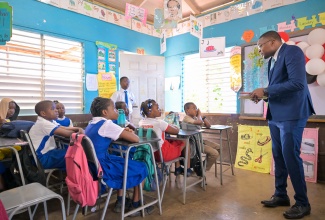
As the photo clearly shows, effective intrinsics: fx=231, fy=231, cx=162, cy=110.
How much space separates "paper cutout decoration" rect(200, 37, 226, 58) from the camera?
171 inches

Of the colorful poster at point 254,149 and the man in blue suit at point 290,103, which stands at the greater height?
the man in blue suit at point 290,103

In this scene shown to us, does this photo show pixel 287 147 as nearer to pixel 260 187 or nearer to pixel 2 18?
pixel 260 187

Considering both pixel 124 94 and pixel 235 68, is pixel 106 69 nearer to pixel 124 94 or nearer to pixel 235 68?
pixel 124 94

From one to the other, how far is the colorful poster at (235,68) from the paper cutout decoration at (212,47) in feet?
0.67

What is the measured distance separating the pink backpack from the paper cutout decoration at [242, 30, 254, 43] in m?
3.57

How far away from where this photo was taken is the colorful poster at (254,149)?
11.7 ft

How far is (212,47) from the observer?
4.41m

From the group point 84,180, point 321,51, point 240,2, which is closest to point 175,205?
point 84,180

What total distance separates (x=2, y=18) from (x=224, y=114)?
11.8 feet

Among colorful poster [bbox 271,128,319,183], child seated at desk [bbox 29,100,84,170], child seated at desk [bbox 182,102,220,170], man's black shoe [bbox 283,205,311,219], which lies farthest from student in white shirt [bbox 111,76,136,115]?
man's black shoe [bbox 283,205,311,219]

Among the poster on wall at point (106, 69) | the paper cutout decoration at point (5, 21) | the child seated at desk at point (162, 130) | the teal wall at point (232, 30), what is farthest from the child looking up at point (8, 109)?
the teal wall at point (232, 30)

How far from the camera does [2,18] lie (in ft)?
9.11

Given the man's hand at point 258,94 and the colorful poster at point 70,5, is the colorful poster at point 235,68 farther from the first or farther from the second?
the colorful poster at point 70,5

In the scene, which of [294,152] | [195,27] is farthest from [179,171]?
[195,27]
